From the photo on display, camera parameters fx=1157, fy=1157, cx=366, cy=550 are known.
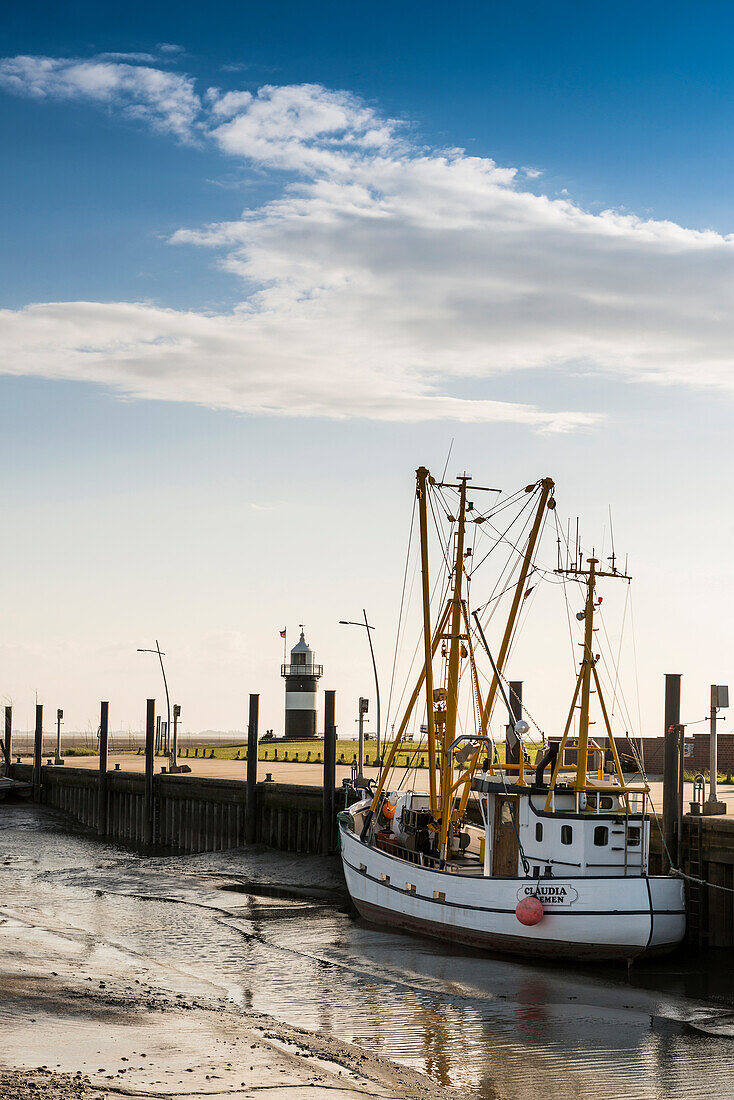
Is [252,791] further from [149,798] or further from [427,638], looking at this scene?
[427,638]

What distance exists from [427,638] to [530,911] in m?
8.96

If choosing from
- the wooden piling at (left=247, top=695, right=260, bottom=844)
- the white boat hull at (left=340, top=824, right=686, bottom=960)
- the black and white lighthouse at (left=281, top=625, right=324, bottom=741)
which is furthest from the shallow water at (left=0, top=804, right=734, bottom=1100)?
the black and white lighthouse at (left=281, top=625, right=324, bottom=741)

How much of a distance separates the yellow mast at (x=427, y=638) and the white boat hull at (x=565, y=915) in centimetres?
340

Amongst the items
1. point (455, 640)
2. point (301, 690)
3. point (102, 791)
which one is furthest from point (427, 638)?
point (301, 690)

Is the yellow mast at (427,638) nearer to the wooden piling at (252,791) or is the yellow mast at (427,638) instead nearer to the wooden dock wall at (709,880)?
the wooden dock wall at (709,880)

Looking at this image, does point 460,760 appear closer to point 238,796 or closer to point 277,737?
point 238,796

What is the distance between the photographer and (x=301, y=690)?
10706 cm

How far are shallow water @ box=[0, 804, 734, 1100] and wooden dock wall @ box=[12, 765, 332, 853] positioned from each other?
3560 mm

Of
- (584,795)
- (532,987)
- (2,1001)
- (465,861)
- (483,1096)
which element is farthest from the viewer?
(465,861)

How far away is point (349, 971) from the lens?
2533 centimetres

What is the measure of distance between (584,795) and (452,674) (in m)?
6.04

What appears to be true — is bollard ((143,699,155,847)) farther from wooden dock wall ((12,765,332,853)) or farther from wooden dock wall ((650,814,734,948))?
wooden dock wall ((650,814,734,948))

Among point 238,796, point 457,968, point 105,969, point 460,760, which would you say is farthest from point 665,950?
point 238,796

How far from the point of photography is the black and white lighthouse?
107 metres
